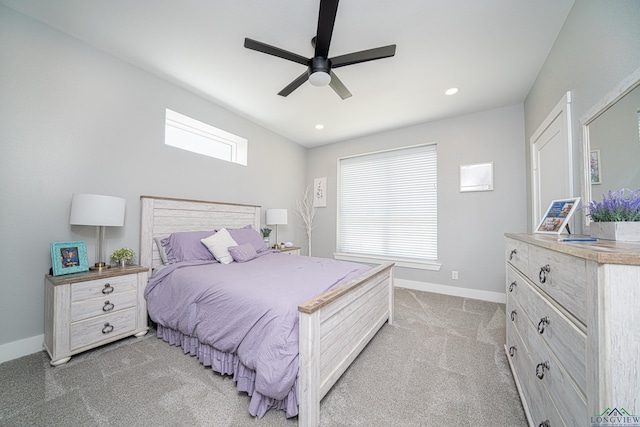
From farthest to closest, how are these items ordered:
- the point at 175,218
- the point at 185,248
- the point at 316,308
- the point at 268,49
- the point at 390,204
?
the point at 390,204 < the point at 175,218 < the point at 185,248 < the point at 268,49 < the point at 316,308

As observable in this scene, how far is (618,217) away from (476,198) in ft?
7.65

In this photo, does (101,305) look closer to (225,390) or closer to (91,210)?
(91,210)

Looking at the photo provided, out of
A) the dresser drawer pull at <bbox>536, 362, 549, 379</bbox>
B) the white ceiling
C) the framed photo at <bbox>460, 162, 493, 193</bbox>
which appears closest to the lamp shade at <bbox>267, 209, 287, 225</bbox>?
the white ceiling

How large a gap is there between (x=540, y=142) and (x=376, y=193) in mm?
2218

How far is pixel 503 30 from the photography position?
1.87 meters

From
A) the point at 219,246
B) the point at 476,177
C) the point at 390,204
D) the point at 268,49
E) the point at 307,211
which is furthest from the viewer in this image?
the point at 307,211

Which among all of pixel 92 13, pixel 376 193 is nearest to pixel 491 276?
pixel 376 193

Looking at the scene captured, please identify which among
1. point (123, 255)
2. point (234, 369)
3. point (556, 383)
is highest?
point (123, 255)

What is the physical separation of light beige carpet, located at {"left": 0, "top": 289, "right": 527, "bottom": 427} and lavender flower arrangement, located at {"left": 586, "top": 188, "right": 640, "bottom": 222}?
1206mm

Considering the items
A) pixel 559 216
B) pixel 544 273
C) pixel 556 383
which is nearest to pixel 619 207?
pixel 559 216

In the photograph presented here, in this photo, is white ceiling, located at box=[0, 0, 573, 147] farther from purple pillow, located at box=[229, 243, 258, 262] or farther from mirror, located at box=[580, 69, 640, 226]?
purple pillow, located at box=[229, 243, 258, 262]

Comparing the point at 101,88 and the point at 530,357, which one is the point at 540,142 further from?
the point at 101,88

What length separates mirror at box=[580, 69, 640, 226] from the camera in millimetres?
1100

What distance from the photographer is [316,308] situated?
118 centimetres
